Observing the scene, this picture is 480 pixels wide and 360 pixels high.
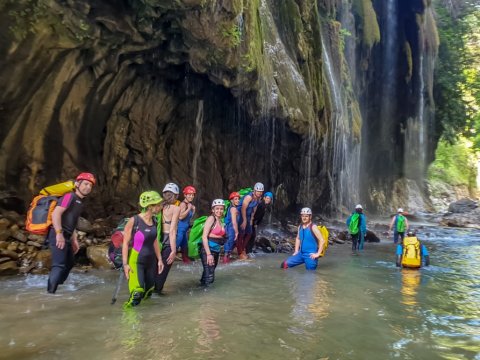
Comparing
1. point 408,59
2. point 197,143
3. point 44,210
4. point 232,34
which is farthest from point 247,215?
point 408,59

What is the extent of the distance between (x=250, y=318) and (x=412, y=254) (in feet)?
19.1

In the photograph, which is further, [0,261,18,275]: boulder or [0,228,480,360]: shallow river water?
[0,261,18,275]: boulder

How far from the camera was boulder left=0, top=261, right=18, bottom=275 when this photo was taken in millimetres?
7852

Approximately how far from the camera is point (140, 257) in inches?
230

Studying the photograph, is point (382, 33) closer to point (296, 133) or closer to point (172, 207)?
point (296, 133)

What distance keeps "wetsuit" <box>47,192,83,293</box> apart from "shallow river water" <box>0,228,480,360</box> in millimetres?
327

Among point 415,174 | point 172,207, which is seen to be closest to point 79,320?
point 172,207

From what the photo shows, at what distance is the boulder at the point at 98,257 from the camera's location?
8.86m

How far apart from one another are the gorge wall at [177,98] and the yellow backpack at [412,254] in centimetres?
615

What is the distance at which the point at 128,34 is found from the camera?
396 inches

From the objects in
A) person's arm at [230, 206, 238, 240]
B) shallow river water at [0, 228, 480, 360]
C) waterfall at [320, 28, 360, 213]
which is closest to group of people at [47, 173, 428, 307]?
shallow river water at [0, 228, 480, 360]

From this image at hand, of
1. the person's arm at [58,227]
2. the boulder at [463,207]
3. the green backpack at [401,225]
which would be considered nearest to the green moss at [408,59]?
the boulder at [463,207]

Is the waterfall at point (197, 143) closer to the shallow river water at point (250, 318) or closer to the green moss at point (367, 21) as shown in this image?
the shallow river water at point (250, 318)

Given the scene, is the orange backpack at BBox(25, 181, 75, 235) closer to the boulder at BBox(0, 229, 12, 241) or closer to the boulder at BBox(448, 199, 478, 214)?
the boulder at BBox(0, 229, 12, 241)
